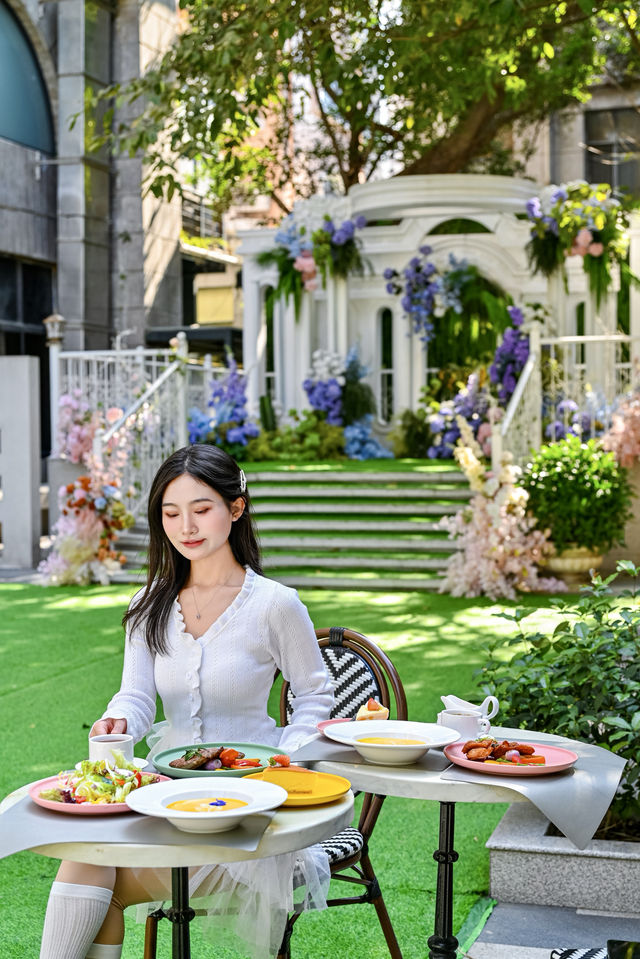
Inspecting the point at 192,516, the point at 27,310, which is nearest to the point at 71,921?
the point at 192,516

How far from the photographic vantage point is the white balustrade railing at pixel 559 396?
11734 millimetres

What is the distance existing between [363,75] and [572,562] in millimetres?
5014

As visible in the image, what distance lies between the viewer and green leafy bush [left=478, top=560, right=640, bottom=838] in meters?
3.85

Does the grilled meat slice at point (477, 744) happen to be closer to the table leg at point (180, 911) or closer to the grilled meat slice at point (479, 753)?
the grilled meat slice at point (479, 753)

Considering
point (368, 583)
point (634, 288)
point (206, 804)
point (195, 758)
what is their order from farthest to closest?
point (634, 288)
point (368, 583)
point (195, 758)
point (206, 804)

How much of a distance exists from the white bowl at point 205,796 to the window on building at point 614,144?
23440 mm

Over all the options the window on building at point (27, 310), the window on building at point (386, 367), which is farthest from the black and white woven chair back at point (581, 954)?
the window on building at point (27, 310)

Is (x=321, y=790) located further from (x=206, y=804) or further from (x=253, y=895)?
(x=253, y=895)

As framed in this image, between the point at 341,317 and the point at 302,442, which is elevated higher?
the point at 341,317

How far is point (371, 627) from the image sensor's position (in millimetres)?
9164

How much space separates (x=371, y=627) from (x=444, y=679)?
187 centimetres

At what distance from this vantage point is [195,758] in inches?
99.7

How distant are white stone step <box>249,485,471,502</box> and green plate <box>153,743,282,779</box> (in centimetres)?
983

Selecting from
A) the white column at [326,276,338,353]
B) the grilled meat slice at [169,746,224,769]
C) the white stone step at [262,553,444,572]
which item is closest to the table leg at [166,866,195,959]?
the grilled meat slice at [169,746,224,769]
